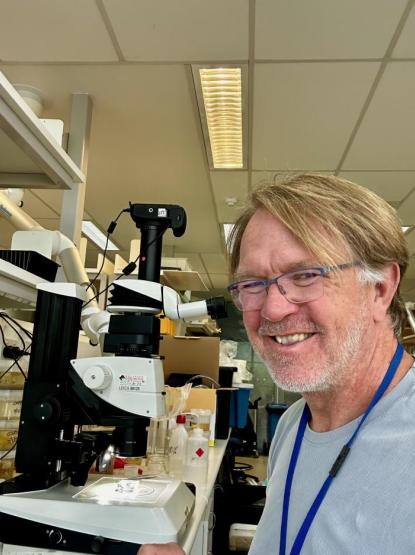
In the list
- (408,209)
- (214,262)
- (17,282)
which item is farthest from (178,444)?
(214,262)

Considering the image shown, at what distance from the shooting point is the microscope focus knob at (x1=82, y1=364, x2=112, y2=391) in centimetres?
96

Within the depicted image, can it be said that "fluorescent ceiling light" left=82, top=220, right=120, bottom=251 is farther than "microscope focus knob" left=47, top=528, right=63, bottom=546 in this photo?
Yes

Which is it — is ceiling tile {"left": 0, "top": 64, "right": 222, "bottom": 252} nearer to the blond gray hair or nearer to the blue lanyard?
the blond gray hair

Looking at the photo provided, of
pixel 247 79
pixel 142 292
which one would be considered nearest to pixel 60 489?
pixel 142 292

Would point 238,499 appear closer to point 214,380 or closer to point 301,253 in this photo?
point 214,380

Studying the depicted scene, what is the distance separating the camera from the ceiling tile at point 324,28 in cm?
155

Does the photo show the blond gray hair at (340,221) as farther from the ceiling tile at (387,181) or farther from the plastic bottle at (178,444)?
the ceiling tile at (387,181)

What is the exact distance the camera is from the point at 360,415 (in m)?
0.85

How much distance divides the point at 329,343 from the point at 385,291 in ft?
0.60

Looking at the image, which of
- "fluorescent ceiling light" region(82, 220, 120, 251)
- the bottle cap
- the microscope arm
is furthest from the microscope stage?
"fluorescent ceiling light" region(82, 220, 120, 251)

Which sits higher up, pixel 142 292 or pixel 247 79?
pixel 247 79

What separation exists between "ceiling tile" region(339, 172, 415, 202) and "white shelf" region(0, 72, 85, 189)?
211 cm

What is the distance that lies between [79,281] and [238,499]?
1904mm

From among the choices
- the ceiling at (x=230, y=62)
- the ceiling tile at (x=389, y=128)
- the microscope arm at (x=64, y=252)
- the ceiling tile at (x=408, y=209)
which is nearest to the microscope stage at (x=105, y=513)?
the microscope arm at (x=64, y=252)
